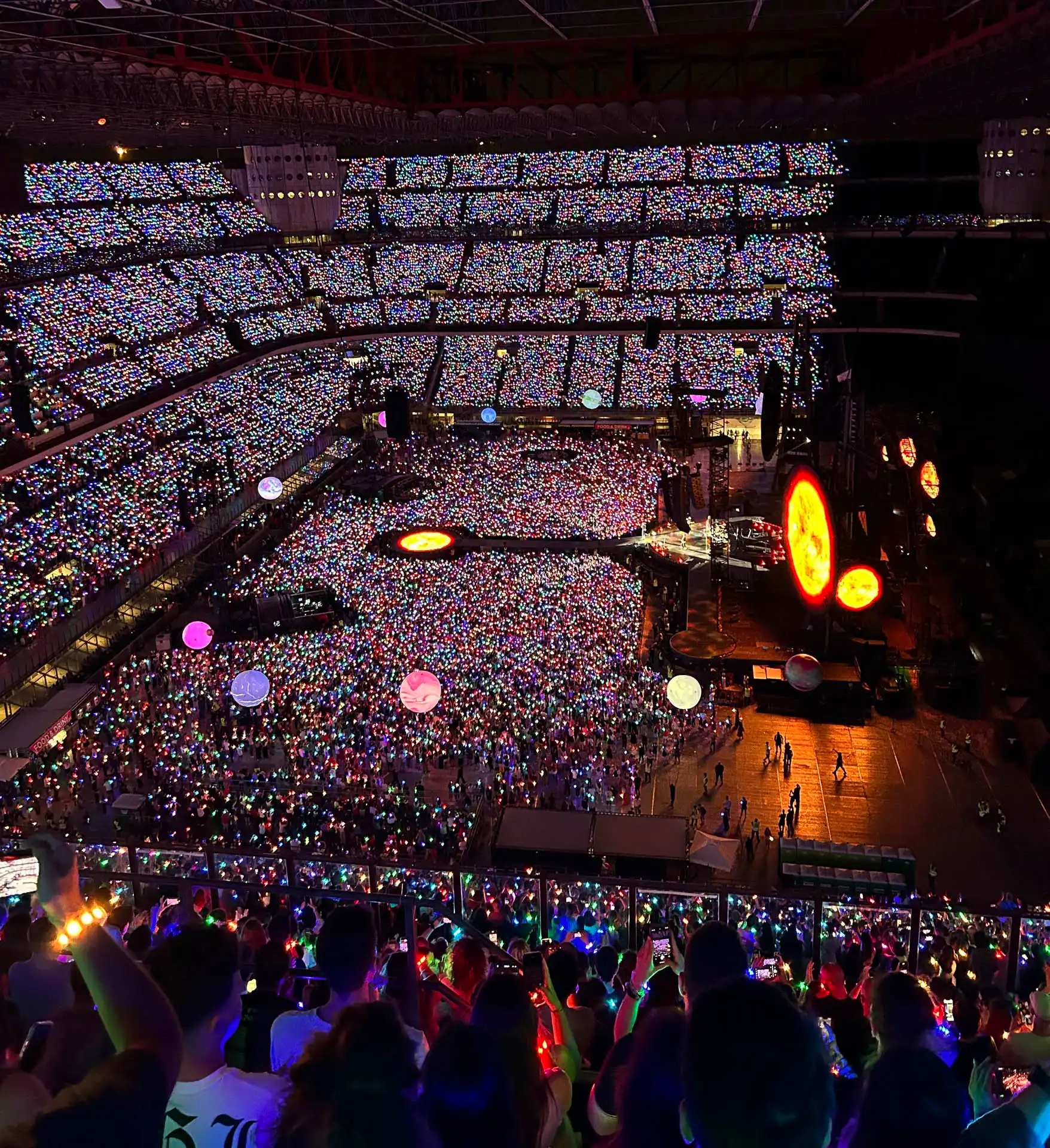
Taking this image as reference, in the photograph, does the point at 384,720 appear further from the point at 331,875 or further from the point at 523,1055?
the point at 523,1055

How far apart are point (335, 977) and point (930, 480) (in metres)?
21.9

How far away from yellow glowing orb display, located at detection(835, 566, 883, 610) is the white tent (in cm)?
518

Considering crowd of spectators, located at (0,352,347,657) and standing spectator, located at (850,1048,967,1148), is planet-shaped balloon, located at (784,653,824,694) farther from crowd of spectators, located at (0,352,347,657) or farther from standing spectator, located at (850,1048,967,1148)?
standing spectator, located at (850,1048,967,1148)

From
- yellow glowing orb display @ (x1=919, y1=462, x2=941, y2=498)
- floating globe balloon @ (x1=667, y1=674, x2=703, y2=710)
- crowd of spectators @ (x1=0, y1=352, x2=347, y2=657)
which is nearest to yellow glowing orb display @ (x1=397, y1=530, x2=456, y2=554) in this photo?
crowd of spectators @ (x1=0, y1=352, x2=347, y2=657)

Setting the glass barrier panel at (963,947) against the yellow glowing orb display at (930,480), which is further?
the yellow glowing orb display at (930,480)

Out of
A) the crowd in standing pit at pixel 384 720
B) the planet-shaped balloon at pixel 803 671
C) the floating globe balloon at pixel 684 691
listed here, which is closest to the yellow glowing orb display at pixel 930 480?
the crowd in standing pit at pixel 384 720

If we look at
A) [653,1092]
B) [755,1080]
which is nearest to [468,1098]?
[653,1092]

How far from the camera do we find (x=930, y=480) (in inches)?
885

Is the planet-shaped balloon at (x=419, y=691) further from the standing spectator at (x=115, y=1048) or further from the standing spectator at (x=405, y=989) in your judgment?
the standing spectator at (x=115, y=1048)

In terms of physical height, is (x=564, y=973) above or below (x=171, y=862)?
above

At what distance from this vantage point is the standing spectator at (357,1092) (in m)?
1.90

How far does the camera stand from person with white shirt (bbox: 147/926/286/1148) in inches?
92.7

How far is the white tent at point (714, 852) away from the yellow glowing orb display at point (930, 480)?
13.2 meters

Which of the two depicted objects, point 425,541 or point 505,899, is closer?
point 505,899
